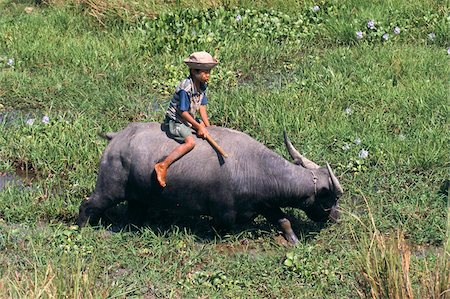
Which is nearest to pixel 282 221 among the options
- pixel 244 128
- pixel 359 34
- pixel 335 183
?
pixel 335 183

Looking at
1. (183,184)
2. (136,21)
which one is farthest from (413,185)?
(136,21)

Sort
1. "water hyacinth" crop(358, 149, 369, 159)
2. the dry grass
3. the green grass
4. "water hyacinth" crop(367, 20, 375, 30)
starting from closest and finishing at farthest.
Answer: the dry grass
the green grass
"water hyacinth" crop(358, 149, 369, 159)
"water hyacinth" crop(367, 20, 375, 30)

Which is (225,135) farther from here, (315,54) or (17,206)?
(315,54)

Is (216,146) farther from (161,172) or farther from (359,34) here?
(359,34)

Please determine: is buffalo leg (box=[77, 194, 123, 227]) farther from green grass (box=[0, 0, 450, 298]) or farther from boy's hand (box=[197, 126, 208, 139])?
boy's hand (box=[197, 126, 208, 139])

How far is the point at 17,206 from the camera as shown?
291 inches

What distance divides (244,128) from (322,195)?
181 cm

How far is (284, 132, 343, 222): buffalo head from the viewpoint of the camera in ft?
22.5

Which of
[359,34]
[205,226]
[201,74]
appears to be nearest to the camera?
[201,74]

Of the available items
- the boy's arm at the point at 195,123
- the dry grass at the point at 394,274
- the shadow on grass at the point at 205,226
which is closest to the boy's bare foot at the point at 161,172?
the boy's arm at the point at 195,123

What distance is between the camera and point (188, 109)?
685cm

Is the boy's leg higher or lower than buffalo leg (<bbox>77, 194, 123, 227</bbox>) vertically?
higher

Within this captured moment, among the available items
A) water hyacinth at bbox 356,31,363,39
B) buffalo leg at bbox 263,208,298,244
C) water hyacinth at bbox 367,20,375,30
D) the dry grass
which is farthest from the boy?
water hyacinth at bbox 367,20,375,30

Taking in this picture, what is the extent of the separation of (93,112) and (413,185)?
10.6 ft
